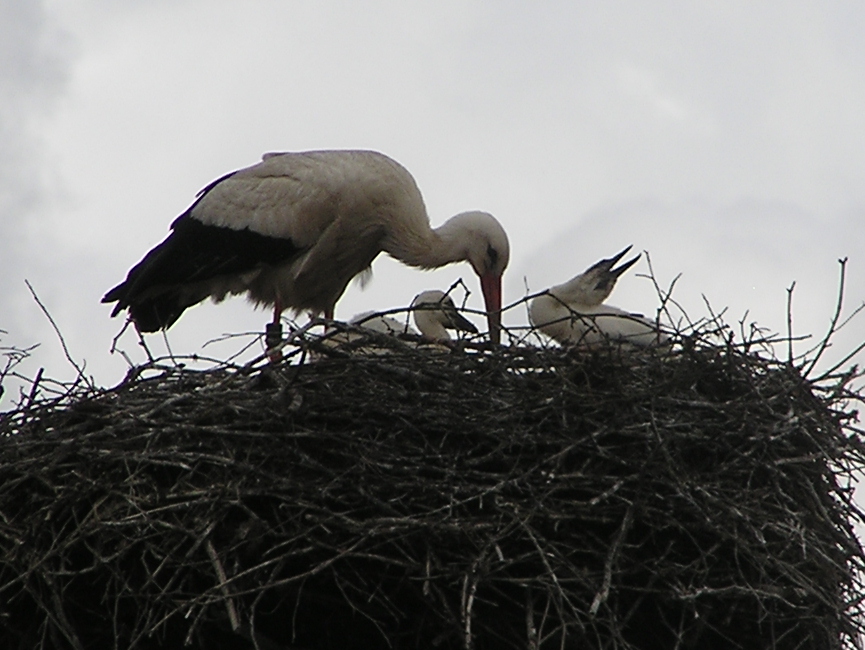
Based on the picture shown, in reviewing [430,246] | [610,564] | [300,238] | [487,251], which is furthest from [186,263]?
[610,564]

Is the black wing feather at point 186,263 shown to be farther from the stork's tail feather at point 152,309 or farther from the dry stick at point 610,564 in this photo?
the dry stick at point 610,564

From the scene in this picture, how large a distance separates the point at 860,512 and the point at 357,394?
1517 millimetres

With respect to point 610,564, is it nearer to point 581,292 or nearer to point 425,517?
point 425,517

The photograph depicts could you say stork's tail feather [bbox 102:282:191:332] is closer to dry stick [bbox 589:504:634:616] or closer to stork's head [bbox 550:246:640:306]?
stork's head [bbox 550:246:640:306]

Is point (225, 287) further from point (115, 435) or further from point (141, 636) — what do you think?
point (141, 636)

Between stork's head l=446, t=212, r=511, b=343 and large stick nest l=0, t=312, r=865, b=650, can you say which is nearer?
large stick nest l=0, t=312, r=865, b=650

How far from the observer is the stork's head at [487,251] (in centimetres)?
638

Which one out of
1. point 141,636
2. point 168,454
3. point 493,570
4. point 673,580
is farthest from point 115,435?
point 673,580

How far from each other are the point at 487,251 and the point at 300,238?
741 mm

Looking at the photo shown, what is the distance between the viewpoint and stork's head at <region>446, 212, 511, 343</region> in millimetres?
6379

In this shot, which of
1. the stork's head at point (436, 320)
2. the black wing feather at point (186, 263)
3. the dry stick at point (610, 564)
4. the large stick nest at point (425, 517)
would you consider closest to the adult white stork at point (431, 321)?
the stork's head at point (436, 320)

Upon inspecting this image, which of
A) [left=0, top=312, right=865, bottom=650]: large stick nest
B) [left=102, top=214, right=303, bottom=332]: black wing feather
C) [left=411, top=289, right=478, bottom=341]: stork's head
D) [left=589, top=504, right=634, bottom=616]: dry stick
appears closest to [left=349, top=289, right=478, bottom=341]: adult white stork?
[left=411, top=289, right=478, bottom=341]: stork's head

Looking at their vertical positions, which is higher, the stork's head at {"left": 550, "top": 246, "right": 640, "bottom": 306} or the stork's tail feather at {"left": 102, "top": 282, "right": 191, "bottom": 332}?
the stork's tail feather at {"left": 102, "top": 282, "right": 191, "bottom": 332}

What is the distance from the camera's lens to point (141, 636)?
422 cm
